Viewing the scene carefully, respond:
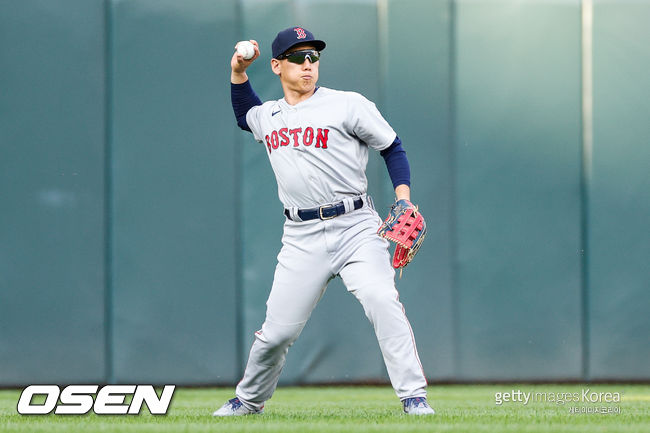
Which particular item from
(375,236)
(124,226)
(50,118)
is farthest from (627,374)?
(50,118)

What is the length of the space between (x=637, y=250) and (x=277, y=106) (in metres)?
3.24

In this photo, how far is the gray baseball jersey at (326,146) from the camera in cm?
421

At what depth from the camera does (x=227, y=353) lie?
642 cm

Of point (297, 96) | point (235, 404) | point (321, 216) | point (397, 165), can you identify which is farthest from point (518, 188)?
point (235, 404)

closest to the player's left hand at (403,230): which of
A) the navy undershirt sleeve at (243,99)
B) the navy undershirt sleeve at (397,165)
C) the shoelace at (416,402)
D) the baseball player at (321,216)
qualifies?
the baseball player at (321,216)

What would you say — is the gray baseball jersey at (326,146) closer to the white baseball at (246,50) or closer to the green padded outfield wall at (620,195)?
the white baseball at (246,50)

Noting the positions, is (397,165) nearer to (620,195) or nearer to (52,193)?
(620,195)

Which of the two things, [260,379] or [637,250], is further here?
[637,250]

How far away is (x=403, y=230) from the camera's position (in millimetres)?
4051

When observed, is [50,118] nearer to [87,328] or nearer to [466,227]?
[87,328]

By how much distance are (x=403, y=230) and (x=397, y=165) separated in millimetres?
364

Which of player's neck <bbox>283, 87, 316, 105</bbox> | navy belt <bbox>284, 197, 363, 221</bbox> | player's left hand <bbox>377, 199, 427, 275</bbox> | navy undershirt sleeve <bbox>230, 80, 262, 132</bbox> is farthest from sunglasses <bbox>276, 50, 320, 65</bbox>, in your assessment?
player's left hand <bbox>377, 199, 427, 275</bbox>

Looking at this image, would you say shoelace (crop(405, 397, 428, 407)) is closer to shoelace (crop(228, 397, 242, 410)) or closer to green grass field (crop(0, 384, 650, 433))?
green grass field (crop(0, 384, 650, 433))

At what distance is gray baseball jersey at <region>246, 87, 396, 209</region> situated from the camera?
4.21 meters
